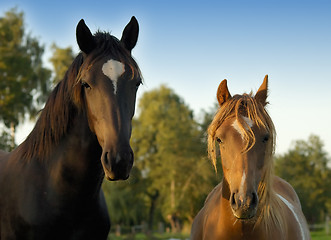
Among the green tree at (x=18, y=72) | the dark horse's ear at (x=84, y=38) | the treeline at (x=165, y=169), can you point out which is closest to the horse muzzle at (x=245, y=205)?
the dark horse's ear at (x=84, y=38)

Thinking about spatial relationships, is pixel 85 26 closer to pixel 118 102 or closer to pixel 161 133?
pixel 118 102

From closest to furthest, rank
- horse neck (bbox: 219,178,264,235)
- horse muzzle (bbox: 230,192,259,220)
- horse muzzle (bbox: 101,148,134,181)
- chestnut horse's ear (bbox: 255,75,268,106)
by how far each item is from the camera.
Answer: horse muzzle (bbox: 101,148,134,181) → horse muzzle (bbox: 230,192,259,220) → horse neck (bbox: 219,178,264,235) → chestnut horse's ear (bbox: 255,75,268,106)

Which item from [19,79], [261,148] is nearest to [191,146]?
[19,79]

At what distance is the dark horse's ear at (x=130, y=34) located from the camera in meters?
3.23

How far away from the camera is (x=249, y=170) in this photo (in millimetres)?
3264

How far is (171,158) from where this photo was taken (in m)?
31.0

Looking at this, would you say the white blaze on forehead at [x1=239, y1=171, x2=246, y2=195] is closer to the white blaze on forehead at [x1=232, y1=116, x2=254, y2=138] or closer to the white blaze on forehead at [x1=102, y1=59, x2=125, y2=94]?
the white blaze on forehead at [x1=232, y1=116, x2=254, y2=138]

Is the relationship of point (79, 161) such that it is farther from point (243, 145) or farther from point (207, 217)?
point (207, 217)

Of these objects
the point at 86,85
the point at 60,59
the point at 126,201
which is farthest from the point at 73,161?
the point at 126,201

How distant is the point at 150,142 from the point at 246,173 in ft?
99.6

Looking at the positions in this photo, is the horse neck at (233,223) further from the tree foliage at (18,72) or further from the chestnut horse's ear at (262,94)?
the tree foliage at (18,72)

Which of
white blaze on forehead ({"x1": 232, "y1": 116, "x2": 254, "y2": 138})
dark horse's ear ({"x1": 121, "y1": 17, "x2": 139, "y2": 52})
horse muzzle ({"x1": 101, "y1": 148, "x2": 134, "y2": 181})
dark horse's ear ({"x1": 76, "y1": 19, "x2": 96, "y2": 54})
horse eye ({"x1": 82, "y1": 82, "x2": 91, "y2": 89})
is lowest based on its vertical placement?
horse muzzle ({"x1": 101, "y1": 148, "x2": 134, "y2": 181})

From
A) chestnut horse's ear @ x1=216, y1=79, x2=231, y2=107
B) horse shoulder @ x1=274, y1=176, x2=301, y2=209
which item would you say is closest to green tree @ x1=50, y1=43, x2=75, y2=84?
horse shoulder @ x1=274, y1=176, x2=301, y2=209

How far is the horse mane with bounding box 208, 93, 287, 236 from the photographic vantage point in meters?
3.57
